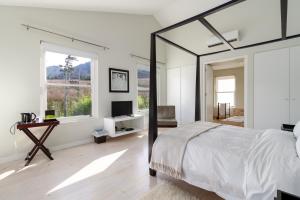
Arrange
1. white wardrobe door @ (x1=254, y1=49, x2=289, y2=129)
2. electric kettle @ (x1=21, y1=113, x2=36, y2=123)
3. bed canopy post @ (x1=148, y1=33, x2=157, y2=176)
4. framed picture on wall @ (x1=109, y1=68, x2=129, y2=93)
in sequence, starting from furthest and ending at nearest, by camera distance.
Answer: framed picture on wall @ (x1=109, y1=68, x2=129, y2=93)
white wardrobe door @ (x1=254, y1=49, x2=289, y2=129)
electric kettle @ (x1=21, y1=113, x2=36, y2=123)
bed canopy post @ (x1=148, y1=33, x2=157, y2=176)

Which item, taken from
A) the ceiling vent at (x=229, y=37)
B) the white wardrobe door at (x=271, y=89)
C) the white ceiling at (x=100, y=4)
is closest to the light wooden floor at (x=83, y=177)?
the white ceiling at (x=100, y=4)

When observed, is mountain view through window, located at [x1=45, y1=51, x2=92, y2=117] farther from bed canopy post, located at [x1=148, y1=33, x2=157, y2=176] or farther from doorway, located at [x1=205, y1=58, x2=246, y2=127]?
doorway, located at [x1=205, y1=58, x2=246, y2=127]

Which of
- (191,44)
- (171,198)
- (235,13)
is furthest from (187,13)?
(171,198)

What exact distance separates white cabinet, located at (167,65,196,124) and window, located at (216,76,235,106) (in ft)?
11.7

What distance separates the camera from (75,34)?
3.50 m

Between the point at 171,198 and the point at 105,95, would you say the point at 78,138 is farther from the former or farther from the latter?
the point at 171,198

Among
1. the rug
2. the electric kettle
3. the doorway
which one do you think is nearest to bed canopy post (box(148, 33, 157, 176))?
the rug

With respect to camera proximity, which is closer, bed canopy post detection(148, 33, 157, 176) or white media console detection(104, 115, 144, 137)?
bed canopy post detection(148, 33, 157, 176)

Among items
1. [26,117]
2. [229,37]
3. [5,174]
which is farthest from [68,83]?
[229,37]

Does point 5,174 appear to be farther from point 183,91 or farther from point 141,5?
point 183,91

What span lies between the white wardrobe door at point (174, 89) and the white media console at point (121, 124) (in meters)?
1.68

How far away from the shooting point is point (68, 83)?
11.7 feet

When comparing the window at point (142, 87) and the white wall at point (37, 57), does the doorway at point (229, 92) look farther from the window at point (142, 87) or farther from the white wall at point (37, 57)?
the white wall at point (37, 57)

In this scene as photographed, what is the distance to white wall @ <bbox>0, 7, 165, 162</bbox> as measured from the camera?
8.87 ft
